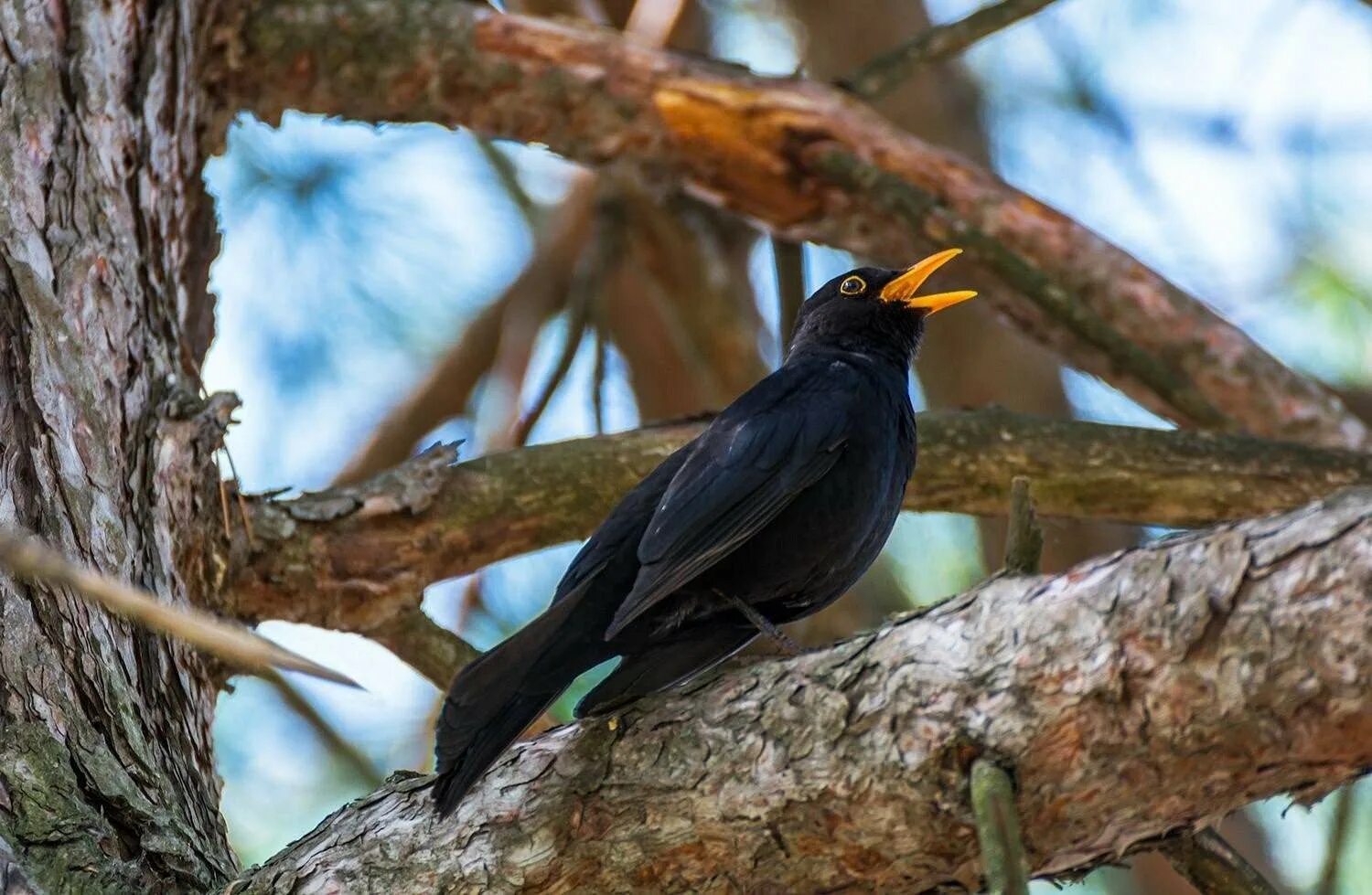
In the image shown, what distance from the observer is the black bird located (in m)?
2.90

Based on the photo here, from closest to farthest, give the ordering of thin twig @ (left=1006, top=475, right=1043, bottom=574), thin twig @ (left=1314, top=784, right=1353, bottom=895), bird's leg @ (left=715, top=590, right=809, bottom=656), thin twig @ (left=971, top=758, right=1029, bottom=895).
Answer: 1. thin twig @ (left=971, top=758, right=1029, bottom=895)
2. thin twig @ (left=1006, top=475, right=1043, bottom=574)
3. thin twig @ (left=1314, top=784, right=1353, bottom=895)
4. bird's leg @ (left=715, top=590, right=809, bottom=656)

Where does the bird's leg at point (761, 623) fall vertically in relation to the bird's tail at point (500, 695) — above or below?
above

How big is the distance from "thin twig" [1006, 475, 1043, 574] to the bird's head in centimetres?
201

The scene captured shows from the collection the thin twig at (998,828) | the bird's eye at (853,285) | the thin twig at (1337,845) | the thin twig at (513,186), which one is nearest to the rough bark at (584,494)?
the bird's eye at (853,285)

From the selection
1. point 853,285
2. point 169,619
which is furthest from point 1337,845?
point 169,619

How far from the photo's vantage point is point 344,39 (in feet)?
15.4

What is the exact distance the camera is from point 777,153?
488cm

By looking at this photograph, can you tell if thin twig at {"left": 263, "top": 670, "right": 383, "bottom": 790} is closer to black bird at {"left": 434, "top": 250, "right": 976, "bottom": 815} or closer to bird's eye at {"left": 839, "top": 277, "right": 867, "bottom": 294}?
black bird at {"left": 434, "top": 250, "right": 976, "bottom": 815}

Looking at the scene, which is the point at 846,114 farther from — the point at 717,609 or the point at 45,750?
the point at 45,750

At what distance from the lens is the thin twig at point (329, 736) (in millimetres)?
5309

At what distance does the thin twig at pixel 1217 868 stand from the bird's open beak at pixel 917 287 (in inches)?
82.2

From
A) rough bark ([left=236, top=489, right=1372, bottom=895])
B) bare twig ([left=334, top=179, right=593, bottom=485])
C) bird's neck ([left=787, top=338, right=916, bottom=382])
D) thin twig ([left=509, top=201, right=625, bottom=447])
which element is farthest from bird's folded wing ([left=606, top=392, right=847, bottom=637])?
bare twig ([left=334, top=179, right=593, bottom=485])

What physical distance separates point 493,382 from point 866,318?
192 centimetres

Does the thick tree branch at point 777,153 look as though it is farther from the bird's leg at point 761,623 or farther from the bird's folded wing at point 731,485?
the bird's leg at point 761,623
